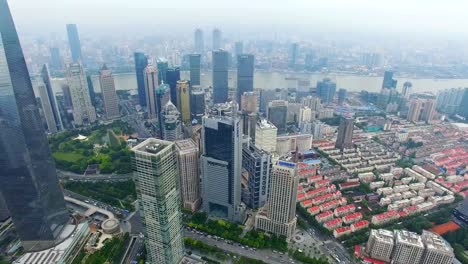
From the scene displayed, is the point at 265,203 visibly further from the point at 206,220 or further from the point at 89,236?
the point at 89,236

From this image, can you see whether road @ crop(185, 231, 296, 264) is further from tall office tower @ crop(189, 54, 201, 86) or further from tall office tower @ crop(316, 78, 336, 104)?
tall office tower @ crop(316, 78, 336, 104)

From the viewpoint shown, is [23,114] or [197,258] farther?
[197,258]

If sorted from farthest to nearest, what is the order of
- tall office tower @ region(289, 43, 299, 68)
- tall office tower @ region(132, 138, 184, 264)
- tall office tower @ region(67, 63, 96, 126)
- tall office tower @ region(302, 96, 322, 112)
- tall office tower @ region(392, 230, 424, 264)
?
1. tall office tower @ region(289, 43, 299, 68)
2. tall office tower @ region(302, 96, 322, 112)
3. tall office tower @ region(67, 63, 96, 126)
4. tall office tower @ region(392, 230, 424, 264)
5. tall office tower @ region(132, 138, 184, 264)

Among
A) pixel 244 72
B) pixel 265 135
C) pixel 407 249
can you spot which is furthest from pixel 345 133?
pixel 244 72

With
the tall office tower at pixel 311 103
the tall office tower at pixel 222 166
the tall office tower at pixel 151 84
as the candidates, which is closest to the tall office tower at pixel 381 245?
the tall office tower at pixel 222 166

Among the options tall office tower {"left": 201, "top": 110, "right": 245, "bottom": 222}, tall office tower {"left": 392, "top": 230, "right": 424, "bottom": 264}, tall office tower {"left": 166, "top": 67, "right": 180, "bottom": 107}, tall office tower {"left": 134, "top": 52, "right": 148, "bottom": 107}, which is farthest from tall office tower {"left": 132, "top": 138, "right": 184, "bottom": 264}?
tall office tower {"left": 134, "top": 52, "right": 148, "bottom": 107}

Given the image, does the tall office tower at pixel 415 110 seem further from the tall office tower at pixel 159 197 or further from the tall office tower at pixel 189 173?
the tall office tower at pixel 159 197

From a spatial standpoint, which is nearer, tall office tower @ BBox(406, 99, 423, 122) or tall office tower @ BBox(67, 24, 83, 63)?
tall office tower @ BBox(406, 99, 423, 122)

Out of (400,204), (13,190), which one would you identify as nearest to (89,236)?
(13,190)
